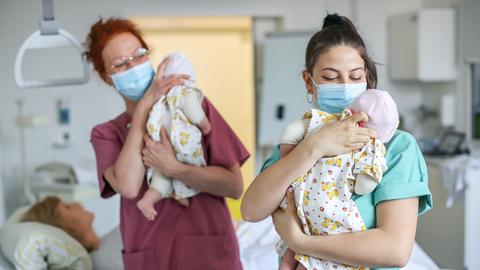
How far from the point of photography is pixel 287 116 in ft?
13.9

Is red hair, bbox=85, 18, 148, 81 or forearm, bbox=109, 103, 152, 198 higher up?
red hair, bbox=85, 18, 148, 81

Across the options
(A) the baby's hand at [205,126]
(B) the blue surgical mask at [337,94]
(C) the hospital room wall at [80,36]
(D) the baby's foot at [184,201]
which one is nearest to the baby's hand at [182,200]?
(D) the baby's foot at [184,201]

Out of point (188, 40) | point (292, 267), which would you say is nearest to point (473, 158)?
point (188, 40)

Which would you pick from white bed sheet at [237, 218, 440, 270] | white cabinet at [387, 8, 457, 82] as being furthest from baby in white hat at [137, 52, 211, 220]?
white cabinet at [387, 8, 457, 82]

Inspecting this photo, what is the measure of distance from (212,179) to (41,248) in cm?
99

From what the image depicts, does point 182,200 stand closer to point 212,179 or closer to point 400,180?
point 212,179

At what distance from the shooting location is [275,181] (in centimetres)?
98

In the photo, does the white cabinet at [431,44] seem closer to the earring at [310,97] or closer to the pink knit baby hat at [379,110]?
the earring at [310,97]

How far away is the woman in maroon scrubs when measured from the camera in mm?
1465

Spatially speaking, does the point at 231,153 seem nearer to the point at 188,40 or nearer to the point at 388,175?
the point at 388,175

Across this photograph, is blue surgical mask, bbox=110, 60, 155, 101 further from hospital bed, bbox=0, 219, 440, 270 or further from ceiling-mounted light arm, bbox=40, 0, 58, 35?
hospital bed, bbox=0, 219, 440, 270

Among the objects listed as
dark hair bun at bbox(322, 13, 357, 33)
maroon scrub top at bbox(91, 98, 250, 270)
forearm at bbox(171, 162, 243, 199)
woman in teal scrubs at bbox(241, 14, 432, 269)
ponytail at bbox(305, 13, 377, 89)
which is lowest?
maroon scrub top at bbox(91, 98, 250, 270)

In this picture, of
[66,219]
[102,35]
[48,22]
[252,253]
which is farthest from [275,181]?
[66,219]

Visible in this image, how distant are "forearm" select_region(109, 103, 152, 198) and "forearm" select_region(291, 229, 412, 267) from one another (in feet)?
2.08
